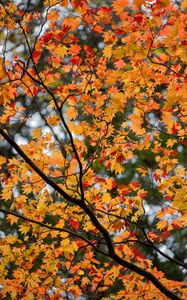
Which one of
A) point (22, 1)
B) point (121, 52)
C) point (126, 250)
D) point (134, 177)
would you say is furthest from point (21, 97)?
point (121, 52)

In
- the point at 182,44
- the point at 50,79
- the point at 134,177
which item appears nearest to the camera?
the point at 182,44

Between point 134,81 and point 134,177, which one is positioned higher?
point 134,177

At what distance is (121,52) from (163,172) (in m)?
1.88

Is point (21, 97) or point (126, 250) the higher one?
point (21, 97)

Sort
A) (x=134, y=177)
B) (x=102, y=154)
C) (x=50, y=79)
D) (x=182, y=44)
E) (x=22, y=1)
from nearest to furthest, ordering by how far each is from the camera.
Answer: (x=182, y=44) < (x=50, y=79) < (x=102, y=154) < (x=134, y=177) < (x=22, y=1)

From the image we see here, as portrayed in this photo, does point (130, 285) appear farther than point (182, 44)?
Yes

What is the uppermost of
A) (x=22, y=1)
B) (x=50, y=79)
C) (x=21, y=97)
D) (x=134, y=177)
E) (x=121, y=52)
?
(x=22, y=1)

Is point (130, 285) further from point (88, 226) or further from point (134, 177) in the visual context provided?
point (134, 177)

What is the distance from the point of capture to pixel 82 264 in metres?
5.05

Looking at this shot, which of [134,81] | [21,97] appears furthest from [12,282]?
[21,97]

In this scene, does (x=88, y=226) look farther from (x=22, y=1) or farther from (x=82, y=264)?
(x=22, y=1)

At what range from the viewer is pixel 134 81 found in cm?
444

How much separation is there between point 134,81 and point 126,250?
2001mm

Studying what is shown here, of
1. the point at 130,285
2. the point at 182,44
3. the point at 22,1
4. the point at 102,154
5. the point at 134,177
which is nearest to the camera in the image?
the point at 182,44
